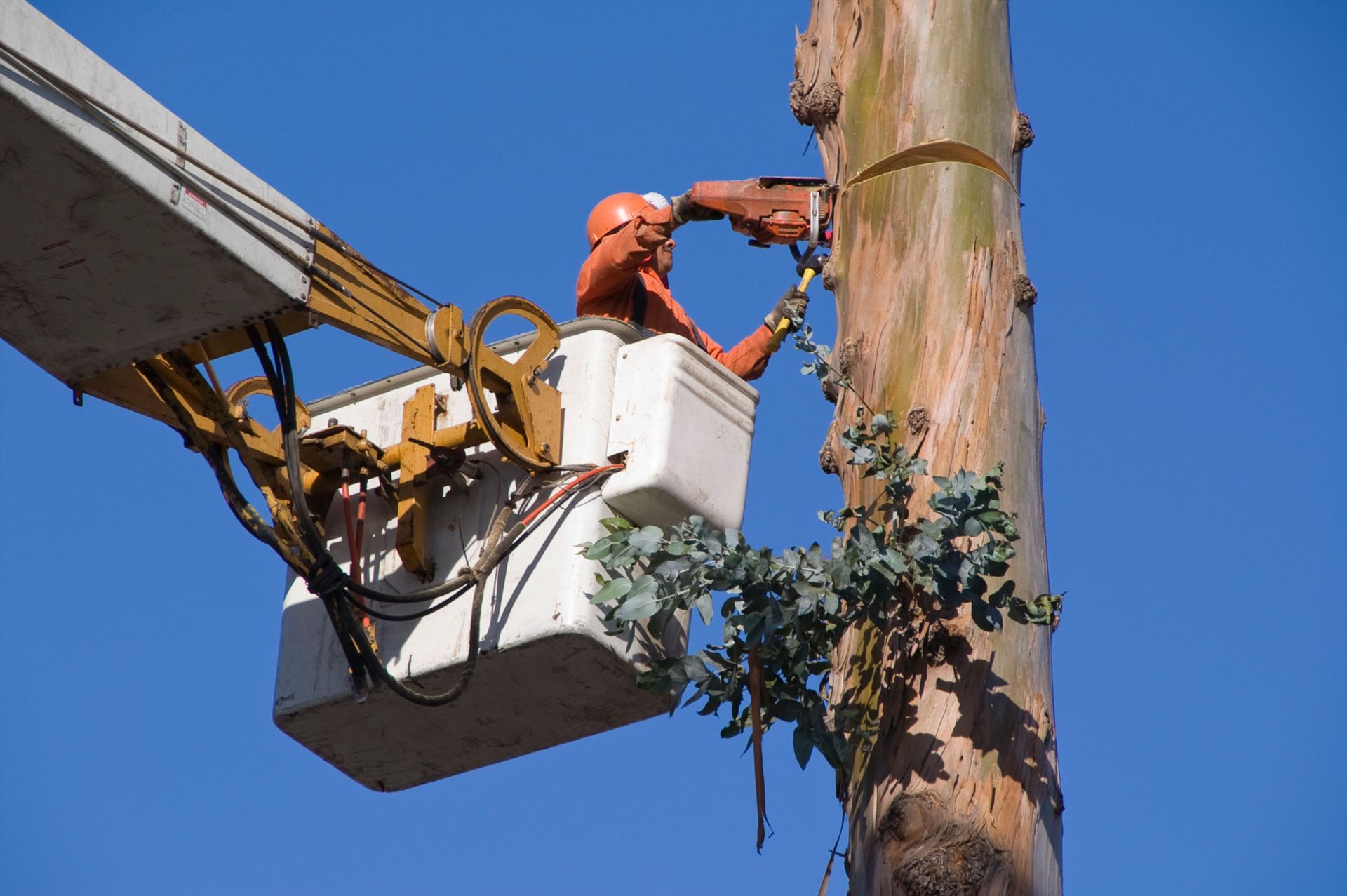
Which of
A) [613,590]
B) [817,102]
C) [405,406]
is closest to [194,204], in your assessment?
[613,590]

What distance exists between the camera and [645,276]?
796 centimetres

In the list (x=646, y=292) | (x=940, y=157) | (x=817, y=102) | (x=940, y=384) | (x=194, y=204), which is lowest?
(x=940, y=384)

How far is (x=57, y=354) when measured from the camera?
5.14 meters

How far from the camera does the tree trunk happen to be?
14.0 feet

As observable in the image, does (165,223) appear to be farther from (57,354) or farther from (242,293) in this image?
(57,354)

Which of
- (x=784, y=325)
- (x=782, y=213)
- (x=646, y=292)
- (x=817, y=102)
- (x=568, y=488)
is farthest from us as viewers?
(x=646, y=292)

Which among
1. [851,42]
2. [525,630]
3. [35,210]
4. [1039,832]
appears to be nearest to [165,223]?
[35,210]

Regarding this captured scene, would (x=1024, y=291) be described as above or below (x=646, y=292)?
below

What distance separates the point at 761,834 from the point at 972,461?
3.25ft

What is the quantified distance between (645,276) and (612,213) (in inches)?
11.5

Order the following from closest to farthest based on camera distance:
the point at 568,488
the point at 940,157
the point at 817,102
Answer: the point at 940,157 < the point at 817,102 < the point at 568,488

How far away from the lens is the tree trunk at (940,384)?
426 centimetres

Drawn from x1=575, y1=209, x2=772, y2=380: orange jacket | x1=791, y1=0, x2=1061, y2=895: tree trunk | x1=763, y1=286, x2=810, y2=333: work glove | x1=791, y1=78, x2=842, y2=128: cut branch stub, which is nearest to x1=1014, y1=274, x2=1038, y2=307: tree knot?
x1=791, y1=0, x2=1061, y2=895: tree trunk

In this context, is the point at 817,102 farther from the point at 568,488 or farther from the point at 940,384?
the point at 568,488
